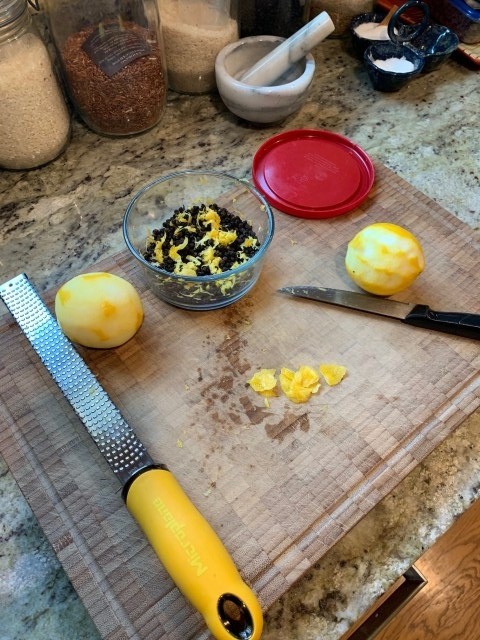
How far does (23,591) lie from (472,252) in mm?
974

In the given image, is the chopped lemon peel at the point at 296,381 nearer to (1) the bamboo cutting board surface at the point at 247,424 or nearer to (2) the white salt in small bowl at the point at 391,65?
(1) the bamboo cutting board surface at the point at 247,424

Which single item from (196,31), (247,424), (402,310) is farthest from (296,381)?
(196,31)

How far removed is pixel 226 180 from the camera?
3.62 ft

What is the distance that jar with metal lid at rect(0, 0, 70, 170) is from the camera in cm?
99

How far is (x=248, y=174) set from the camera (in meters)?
1.24

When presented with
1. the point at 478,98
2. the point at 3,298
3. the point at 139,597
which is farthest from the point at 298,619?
the point at 478,98

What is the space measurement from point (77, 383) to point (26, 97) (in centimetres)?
63

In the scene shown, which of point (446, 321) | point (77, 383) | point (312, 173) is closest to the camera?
point (77, 383)

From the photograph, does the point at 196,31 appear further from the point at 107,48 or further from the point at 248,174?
the point at 248,174

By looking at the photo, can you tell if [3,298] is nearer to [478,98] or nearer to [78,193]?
[78,193]

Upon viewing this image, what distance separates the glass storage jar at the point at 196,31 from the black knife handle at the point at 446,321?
2.74ft

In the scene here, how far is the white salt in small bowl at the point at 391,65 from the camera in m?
1.38

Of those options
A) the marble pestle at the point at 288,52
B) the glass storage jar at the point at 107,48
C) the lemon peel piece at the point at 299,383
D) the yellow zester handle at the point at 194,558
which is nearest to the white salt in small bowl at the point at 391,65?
the marble pestle at the point at 288,52

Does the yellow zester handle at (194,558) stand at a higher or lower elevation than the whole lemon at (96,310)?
lower
